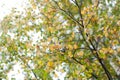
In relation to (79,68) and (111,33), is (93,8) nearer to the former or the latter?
(111,33)

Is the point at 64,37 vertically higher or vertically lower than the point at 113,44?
higher

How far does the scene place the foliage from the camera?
40.1 feet

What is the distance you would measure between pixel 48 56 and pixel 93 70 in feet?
7.98

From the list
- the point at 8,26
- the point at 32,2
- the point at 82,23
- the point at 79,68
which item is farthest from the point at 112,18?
the point at 8,26

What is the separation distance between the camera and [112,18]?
13.2 m

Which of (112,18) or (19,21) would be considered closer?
(112,18)

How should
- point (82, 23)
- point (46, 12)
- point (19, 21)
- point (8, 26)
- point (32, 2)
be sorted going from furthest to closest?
point (8, 26) < point (19, 21) < point (32, 2) < point (46, 12) < point (82, 23)

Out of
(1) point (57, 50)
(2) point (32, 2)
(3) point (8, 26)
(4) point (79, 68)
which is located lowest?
(4) point (79, 68)

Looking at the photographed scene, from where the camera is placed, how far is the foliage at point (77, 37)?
1223 cm

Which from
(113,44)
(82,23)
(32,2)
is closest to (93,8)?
(82,23)

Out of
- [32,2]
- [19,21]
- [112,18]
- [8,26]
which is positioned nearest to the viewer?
[112,18]

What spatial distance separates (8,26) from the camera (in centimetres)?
1895

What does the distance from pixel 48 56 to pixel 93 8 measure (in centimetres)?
269

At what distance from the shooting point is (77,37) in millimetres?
14383
